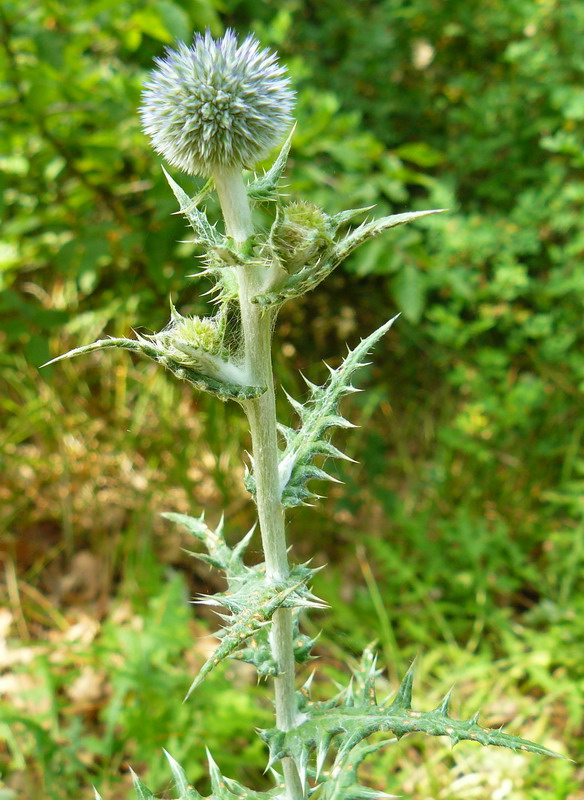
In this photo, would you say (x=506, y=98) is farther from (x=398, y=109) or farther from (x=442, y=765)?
(x=442, y=765)

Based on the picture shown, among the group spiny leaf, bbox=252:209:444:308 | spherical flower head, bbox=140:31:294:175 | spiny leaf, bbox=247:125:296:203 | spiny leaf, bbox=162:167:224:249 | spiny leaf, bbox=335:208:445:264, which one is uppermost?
spherical flower head, bbox=140:31:294:175

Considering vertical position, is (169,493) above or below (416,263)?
below

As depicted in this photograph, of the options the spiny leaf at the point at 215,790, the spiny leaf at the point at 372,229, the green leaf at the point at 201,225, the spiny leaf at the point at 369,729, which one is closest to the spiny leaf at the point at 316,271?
the spiny leaf at the point at 372,229

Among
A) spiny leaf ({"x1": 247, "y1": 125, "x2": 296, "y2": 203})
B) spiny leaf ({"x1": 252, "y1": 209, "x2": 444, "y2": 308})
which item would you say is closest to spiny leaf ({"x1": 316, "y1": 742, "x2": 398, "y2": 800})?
spiny leaf ({"x1": 252, "y1": 209, "x2": 444, "y2": 308})

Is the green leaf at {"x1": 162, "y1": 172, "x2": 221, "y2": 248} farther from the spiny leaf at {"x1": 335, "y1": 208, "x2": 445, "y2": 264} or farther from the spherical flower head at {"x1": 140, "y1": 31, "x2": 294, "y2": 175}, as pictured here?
the spiny leaf at {"x1": 335, "y1": 208, "x2": 445, "y2": 264}

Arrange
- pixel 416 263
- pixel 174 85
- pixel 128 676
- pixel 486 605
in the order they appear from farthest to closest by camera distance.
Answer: pixel 416 263 < pixel 486 605 < pixel 128 676 < pixel 174 85

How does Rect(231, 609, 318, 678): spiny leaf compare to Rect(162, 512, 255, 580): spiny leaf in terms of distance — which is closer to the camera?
Rect(231, 609, 318, 678): spiny leaf

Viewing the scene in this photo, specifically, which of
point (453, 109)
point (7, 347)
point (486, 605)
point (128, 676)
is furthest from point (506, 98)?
point (128, 676)
